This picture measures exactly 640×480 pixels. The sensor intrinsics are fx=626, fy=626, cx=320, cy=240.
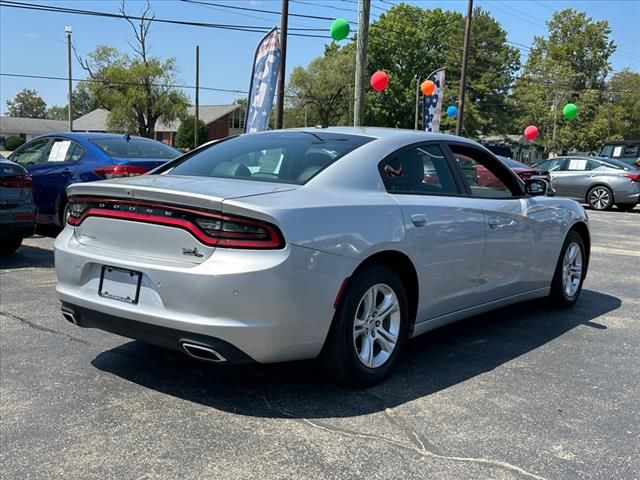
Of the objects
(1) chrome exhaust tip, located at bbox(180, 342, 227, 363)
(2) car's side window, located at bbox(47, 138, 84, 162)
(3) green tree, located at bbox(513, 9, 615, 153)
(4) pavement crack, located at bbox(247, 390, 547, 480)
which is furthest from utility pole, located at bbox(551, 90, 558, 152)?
(1) chrome exhaust tip, located at bbox(180, 342, 227, 363)

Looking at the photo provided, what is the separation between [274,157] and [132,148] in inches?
195

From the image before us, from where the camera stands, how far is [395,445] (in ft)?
9.67

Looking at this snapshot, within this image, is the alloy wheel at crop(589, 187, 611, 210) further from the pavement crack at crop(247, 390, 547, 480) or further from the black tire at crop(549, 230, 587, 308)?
the pavement crack at crop(247, 390, 547, 480)

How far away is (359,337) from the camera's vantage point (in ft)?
11.7

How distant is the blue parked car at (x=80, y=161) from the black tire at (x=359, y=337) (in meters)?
5.04

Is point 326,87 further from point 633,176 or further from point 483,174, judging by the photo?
point 483,174

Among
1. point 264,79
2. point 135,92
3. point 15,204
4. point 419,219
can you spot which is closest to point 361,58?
point 264,79

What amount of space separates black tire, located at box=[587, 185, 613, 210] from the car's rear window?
14.5 metres

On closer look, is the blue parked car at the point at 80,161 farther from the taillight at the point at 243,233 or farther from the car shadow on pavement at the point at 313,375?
the taillight at the point at 243,233

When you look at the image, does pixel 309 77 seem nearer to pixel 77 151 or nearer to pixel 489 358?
pixel 77 151

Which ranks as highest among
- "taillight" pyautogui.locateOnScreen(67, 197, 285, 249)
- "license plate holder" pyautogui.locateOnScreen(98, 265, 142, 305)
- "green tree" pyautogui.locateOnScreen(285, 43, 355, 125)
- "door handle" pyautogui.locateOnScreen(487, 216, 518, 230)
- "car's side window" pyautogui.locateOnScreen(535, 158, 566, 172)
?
"green tree" pyautogui.locateOnScreen(285, 43, 355, 125)

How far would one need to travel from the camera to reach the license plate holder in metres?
3.23

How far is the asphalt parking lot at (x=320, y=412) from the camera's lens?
276 cm

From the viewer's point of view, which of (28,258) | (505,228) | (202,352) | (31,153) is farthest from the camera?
(31,153)
